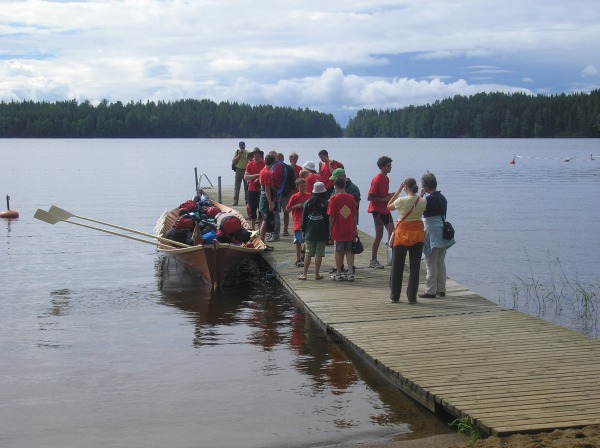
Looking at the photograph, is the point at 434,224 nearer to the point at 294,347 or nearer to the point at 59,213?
the point at 294,347

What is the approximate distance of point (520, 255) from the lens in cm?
2141

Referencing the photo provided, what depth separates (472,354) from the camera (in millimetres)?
7965

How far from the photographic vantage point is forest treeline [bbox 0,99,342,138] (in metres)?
164

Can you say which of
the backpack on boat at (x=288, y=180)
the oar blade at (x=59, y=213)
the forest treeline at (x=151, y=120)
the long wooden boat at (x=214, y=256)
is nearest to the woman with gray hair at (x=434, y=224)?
the long wooden boat at (x=214, y=256)

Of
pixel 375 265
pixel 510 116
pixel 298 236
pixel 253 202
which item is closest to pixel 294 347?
pixel 298 236

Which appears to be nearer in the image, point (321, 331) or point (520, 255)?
point (321, 331)

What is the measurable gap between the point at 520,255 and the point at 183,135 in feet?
550

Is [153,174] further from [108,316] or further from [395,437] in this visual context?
[395,437]

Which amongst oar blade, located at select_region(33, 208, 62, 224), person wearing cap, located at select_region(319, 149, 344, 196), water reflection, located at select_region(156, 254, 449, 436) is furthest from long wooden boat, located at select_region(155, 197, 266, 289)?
oar blade, located at select_region(33, 208, 62, 224)

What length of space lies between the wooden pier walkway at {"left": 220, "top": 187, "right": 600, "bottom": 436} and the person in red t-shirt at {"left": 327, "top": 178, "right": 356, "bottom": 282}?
0.71 meters

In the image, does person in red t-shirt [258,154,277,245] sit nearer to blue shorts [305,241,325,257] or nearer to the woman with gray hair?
blue shorts [305,241,325,257]

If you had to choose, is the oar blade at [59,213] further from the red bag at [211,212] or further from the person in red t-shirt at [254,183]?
the person in red t-shirt at [254,183]

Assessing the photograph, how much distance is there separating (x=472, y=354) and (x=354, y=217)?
3.97 metres

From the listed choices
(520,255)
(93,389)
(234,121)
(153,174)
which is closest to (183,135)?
(234,121)
